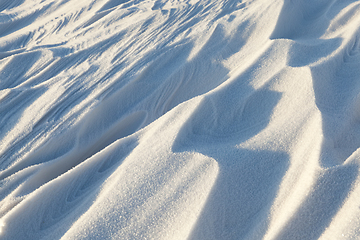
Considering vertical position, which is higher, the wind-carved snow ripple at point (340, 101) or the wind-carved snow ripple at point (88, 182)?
the wind-carved snow ripple at point (88, 182)

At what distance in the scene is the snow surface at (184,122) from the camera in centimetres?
79

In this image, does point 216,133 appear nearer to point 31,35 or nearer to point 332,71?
point 332,71

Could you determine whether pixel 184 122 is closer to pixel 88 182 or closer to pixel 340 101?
pixel 88 182

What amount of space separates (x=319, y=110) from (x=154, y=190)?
62cm

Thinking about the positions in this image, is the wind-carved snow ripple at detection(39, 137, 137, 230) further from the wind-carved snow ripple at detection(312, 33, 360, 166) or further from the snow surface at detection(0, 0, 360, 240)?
the wind-carved snow ripple at detection(312, 33, 360, 166)

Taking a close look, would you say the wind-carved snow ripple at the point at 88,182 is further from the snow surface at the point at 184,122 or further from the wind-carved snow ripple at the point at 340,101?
the wind-carved snow ripple at the point at 340,101

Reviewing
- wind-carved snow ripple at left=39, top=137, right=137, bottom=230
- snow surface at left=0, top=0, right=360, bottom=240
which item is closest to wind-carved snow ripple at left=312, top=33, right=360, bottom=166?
snow surface at left=0, top=0, right=360, bottom=240

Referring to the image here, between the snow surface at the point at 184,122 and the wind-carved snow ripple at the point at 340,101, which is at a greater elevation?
the snow surface at the point at 184,122

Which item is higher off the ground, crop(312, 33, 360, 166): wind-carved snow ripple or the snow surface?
the snow surface

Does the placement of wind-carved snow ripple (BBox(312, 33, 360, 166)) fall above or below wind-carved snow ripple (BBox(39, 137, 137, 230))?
below

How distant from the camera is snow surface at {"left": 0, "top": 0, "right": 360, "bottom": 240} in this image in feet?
2.60

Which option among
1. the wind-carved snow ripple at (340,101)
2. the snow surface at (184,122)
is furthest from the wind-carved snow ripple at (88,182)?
the wind-carved snow ripple at (340,101)

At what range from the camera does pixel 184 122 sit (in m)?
1.00

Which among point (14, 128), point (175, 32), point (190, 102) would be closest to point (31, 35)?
point (14, 128)
